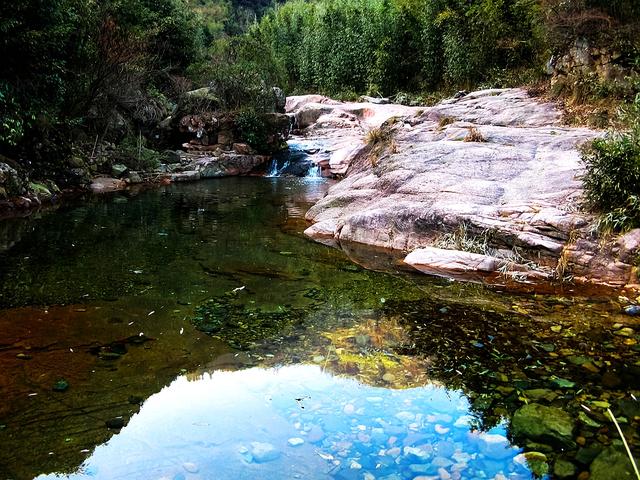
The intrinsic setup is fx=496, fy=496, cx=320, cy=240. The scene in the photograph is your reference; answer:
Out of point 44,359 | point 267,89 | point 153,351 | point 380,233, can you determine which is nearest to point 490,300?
point 380,233

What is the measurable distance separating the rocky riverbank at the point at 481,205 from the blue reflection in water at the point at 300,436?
338cm

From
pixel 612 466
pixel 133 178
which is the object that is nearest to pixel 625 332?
pixel 612 466

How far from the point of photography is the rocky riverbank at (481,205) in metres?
6.44

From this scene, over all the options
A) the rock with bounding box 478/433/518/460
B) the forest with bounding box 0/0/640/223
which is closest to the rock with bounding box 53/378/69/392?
the rock with bounding box 478/433/518/460

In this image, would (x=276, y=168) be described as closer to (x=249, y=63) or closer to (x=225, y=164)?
(x=225, y=164)

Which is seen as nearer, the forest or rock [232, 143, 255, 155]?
the forest

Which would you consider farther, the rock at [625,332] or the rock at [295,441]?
the rock at [625,332]

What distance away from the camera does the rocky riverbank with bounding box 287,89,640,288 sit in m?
6.44

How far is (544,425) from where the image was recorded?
10.4 ft

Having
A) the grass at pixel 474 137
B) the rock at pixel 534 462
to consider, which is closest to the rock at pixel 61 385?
the rock at pixel 534 462

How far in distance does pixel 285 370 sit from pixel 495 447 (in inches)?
66.4

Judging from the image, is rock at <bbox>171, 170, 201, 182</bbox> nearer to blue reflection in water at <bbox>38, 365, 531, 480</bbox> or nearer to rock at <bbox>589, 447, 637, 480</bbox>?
blue reflection in water at <bbox>38, 365, 531, 480</bbox>

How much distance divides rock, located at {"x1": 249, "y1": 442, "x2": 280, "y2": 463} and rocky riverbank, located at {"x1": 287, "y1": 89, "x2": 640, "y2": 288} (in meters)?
4.15

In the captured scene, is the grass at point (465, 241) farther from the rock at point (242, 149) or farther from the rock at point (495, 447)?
the rock at point (242, 149)
